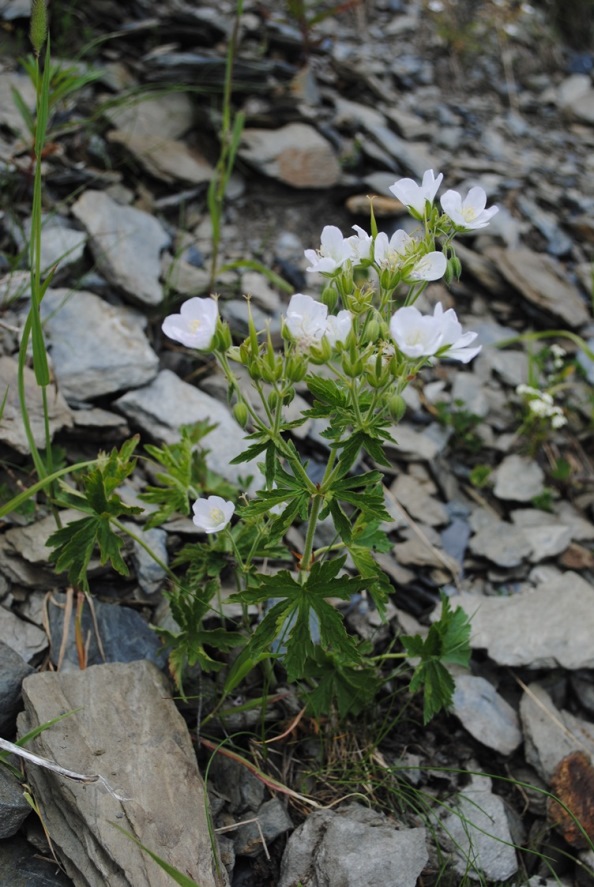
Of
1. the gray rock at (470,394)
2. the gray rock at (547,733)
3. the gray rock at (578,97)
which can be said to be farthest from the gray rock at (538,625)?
the gray rock at (578,97)

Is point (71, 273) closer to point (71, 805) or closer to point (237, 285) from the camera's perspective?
point (237, 285)

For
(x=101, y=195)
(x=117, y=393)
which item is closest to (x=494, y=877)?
(x=117, y=393)

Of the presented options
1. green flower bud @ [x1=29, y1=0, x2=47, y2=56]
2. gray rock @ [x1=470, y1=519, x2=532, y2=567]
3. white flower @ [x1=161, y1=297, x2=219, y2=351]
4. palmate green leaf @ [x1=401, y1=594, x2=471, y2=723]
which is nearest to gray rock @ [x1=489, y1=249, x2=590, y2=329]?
gray rock @ [x1=470, y1=519, x2=532, y2=567]

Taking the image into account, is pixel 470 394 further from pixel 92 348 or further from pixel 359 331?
pixel 359 331

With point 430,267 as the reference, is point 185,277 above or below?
below

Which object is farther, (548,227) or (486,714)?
(548,227)

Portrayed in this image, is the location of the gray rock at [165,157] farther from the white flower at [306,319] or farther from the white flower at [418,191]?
the white flower at [306,319]

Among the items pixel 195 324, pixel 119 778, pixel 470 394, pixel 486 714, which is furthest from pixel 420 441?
pixel 119 778
